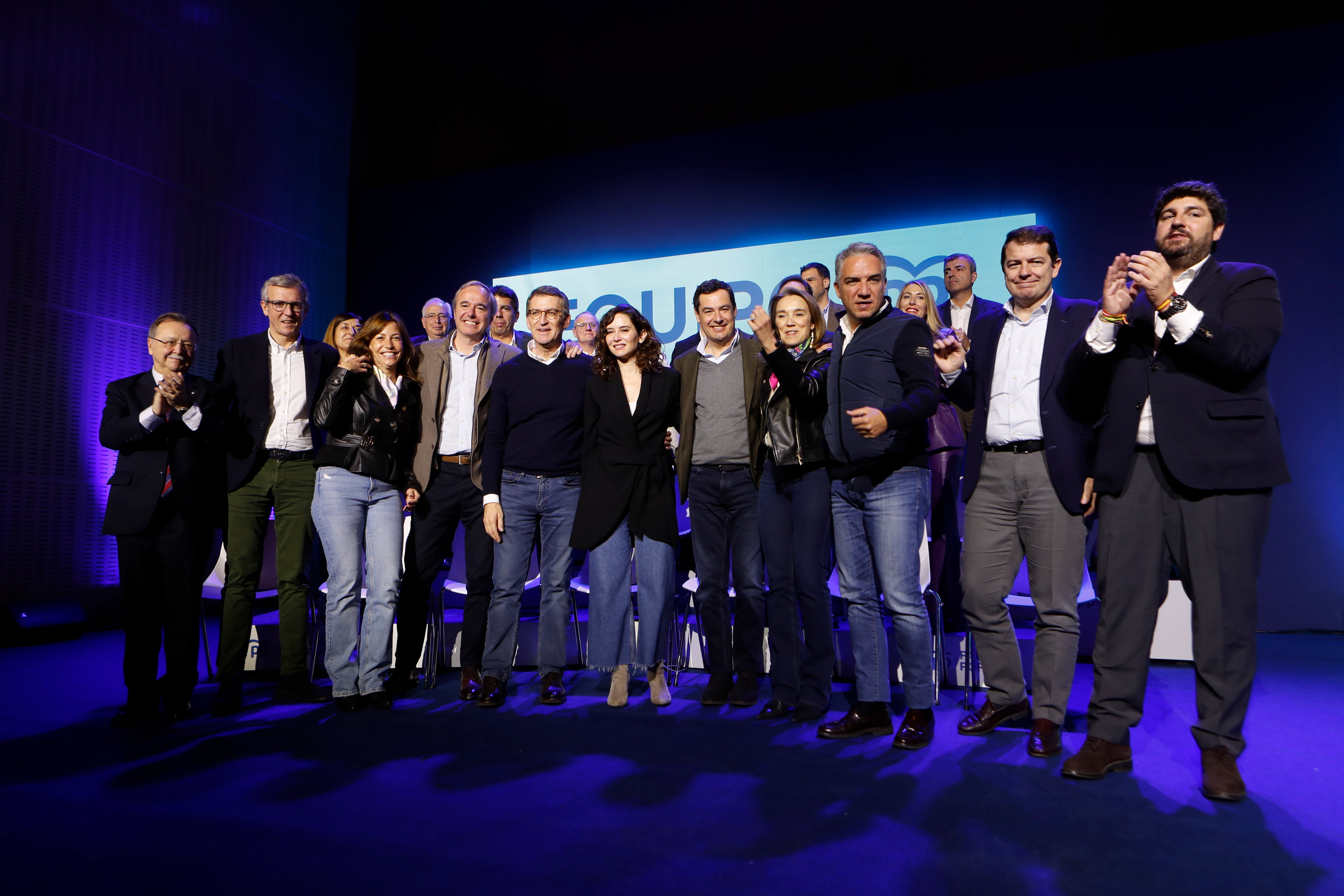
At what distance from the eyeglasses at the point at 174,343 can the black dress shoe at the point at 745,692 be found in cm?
252

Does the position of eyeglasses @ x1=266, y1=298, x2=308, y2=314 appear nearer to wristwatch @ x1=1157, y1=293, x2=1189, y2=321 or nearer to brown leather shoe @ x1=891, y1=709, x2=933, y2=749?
brown leather shoe @ x1=891, y1=709, x2=933, y2=749

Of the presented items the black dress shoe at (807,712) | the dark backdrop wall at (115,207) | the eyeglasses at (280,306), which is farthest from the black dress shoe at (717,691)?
the dark backdrop wall at (115,207)

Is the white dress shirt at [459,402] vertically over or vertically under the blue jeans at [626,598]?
over

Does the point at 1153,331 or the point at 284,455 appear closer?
the point at 1153,331

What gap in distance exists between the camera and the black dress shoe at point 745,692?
3.15 metres

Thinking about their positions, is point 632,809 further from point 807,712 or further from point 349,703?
point 349,703

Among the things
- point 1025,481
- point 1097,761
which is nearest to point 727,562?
point 1025,481

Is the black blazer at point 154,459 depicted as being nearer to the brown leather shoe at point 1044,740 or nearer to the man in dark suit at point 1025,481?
the man in dark suit at point 1025,481

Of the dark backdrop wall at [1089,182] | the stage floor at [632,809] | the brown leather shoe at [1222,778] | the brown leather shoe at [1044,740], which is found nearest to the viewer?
the stage floor at [632,809]

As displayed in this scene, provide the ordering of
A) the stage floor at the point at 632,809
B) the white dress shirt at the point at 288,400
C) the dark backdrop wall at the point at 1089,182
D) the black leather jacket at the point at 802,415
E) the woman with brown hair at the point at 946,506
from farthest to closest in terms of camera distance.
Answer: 1. the dark backdrop wall at the point at 1089,182
2. the woman with brown hair at the point at 946,506
3. the white dress shirt at the point at 288,400
4. the black leather jacket at the point at 802,415
5. the stage floor at the point at 632,809

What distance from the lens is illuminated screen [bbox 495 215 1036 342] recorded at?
5836 mm

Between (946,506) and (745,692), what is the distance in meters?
1.53

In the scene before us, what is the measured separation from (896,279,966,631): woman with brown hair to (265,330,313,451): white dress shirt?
9.21 ft

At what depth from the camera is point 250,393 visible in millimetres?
3402
